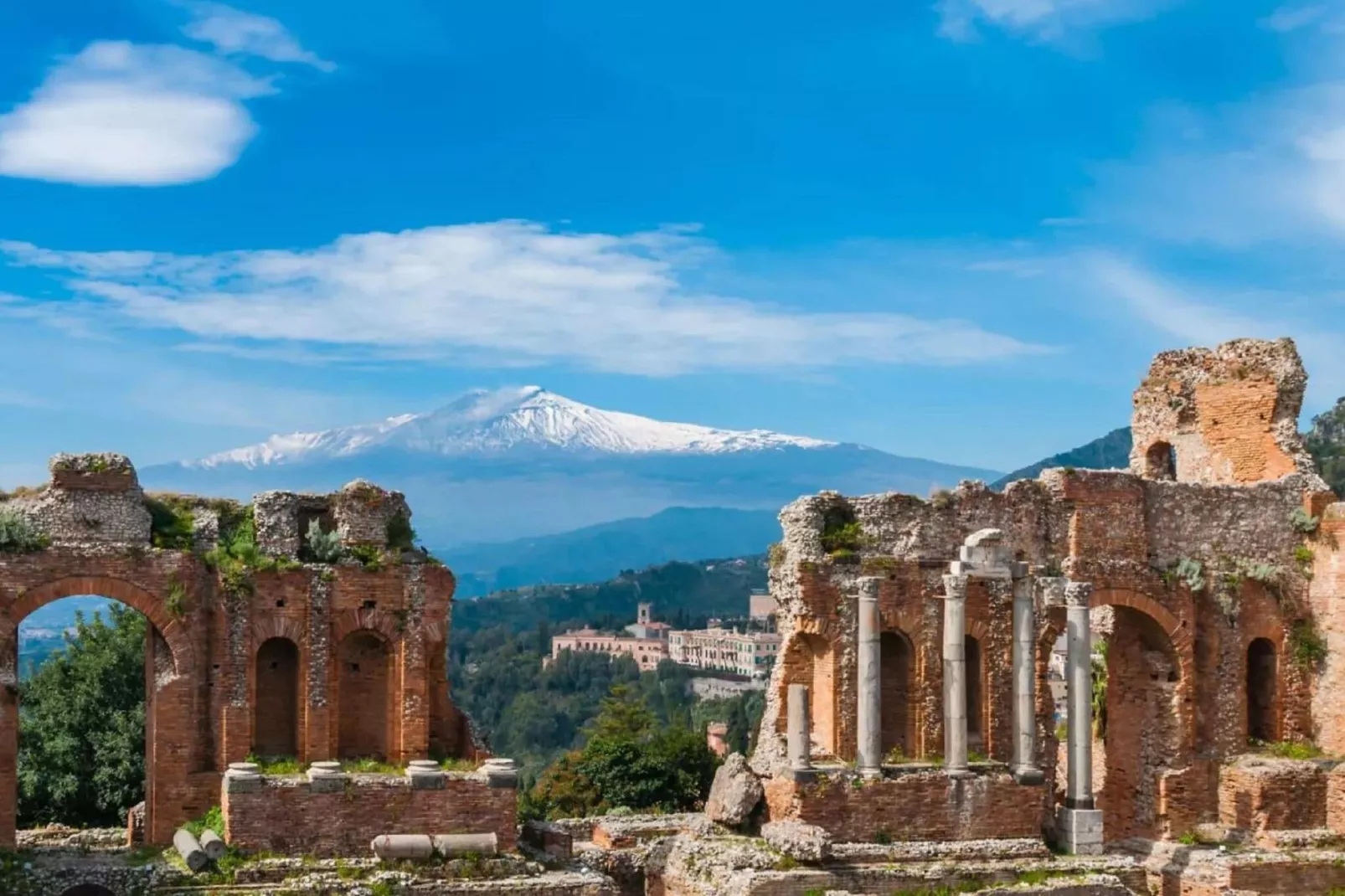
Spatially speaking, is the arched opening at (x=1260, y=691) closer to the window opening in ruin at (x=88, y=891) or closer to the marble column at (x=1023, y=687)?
the marble column at (x=1023, y=687)

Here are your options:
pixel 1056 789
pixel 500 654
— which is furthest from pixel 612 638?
pixel 1056 789

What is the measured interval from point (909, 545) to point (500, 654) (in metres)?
125

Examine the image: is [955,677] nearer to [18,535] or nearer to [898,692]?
[898,692]

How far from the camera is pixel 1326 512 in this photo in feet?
119

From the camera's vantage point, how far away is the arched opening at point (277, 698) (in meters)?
31.9

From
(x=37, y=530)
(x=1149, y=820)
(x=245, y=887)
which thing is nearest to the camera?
(x=245, y=887)

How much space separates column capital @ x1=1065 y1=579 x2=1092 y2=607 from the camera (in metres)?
33.7

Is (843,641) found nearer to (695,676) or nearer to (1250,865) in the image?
(1250,865)

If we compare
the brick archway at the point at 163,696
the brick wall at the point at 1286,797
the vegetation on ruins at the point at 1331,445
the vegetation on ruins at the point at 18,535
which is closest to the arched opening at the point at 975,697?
the brick wall at the point at 1286,797

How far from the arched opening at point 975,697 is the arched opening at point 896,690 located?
1194mm

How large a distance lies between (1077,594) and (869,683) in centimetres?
461

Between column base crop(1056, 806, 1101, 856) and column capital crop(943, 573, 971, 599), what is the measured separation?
15.0 ft

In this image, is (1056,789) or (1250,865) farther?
(1056,789)

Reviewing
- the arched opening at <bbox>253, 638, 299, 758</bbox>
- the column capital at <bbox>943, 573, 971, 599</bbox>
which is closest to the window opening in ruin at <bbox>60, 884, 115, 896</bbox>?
the arched opening at <bbox>253, 638, 299, 758</bbox>
